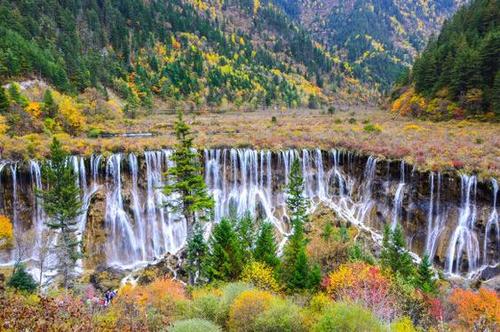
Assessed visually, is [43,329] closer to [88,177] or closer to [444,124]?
[88,177]

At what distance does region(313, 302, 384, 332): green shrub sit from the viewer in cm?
1655

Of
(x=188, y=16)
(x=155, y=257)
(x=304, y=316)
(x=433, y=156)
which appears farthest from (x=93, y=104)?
(x=188, y=16)

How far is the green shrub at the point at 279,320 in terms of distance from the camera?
18.1 metres

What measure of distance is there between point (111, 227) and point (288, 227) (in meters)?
20.3

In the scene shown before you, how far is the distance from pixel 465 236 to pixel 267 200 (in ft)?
71.7

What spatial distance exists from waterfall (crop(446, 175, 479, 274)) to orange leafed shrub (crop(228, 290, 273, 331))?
25844mm

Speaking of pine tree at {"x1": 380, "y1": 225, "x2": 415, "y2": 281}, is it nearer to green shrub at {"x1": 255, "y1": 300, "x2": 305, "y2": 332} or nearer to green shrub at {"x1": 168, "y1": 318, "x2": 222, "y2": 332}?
green shrub at {"x1": 255, "y1": 300, "x2": 305, "y2": 332}

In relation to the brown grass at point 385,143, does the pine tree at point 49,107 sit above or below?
above


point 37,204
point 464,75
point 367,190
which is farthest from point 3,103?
point 464,75

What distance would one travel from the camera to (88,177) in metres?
42.6

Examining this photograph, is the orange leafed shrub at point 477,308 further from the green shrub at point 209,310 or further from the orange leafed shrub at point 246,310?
the green shrub at point 209,310

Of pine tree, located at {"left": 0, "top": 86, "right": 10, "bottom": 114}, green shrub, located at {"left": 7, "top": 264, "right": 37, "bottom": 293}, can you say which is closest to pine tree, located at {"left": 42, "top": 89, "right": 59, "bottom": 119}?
pine tree, located at {"left": 0, "top": 86, "right": 10, "bottom": 114}

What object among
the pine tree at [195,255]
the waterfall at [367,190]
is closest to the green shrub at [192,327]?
the pine tree at [195,255]

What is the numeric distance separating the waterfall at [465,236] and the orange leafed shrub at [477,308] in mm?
6118
